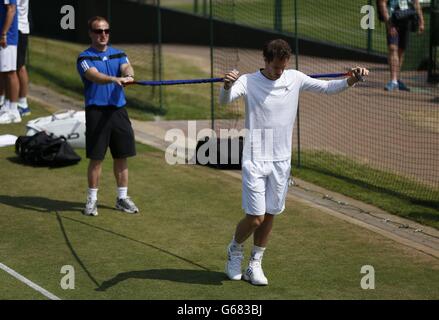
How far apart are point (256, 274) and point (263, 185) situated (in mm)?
755

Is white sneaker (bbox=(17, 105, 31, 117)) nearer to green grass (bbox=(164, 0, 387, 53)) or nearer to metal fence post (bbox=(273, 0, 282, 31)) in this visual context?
green grass (bbox=(164, 0, 387, 53))

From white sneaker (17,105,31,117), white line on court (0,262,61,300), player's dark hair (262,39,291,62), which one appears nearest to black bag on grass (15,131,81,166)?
white sneaker (17,105,31,117)

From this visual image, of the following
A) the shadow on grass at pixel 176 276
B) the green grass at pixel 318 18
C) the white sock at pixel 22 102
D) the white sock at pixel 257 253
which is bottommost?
the shadow on grass at pixel 176 276

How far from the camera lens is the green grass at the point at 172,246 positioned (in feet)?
Result: 27.8

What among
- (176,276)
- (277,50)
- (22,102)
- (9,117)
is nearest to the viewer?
(277,50)

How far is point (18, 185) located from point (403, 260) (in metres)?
4.79

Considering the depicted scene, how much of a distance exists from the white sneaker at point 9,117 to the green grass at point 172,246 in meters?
2.35

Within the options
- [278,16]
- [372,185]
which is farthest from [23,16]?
[278,16]

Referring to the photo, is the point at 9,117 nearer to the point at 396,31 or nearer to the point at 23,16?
the point at 23,16

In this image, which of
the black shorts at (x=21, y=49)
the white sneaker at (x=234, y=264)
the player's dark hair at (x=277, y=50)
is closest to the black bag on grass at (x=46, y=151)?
the black shorts at (x=21, y=49)

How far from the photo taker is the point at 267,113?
830 centimetres

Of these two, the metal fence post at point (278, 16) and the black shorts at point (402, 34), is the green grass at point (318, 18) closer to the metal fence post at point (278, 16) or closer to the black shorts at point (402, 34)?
the metal fence post at point (278, 16)
